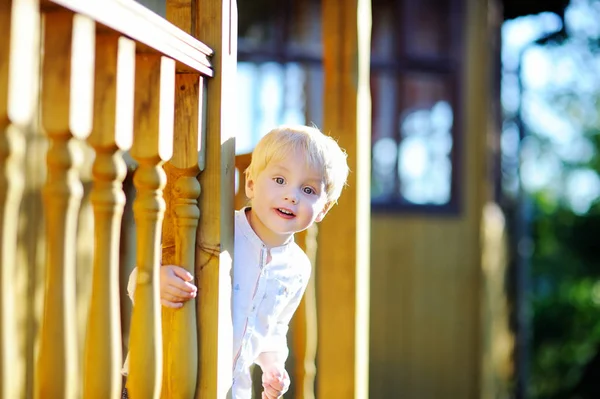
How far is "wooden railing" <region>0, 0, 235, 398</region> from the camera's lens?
4.85ft

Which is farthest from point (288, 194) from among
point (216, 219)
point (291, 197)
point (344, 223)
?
point (344, 223)

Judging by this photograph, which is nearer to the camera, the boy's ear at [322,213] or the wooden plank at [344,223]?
the boy's ear at [322,213]

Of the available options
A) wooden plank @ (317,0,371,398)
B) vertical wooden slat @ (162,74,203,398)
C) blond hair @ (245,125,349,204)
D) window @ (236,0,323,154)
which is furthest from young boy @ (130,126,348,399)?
window @ (236,0,323,154)

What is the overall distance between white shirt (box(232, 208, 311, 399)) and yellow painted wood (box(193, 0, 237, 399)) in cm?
12

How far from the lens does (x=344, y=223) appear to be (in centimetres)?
357

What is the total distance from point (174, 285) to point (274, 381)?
0.62 meters

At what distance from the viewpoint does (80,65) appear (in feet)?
5.49

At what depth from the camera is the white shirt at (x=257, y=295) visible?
246 centimetres

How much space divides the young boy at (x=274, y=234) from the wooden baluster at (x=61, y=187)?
0.80 metres

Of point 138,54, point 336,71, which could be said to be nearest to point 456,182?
point 336,71

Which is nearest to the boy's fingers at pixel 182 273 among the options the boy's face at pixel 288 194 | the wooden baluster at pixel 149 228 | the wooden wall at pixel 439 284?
the wooden baluster at pixel 149 228

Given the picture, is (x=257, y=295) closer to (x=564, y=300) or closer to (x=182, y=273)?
(x=182, y=273)

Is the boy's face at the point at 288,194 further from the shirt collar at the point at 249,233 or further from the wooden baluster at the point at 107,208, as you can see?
the wooden baluster at the point at 107,208

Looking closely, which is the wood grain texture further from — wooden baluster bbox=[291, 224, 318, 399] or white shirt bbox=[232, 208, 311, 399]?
white shirt bbox=[232, 208, 311, 399]
